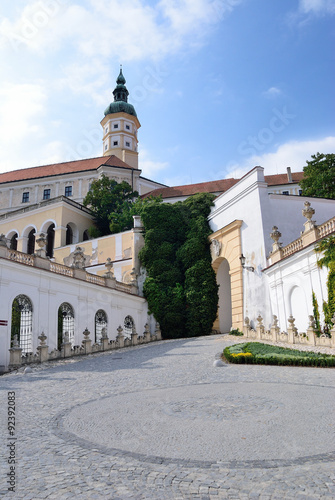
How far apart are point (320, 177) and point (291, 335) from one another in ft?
78.7

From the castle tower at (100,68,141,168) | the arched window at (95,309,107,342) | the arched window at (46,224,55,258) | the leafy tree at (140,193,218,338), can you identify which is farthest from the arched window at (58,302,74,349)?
the castle tower at (100,68,141,168)

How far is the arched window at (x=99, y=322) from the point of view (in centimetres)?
2519

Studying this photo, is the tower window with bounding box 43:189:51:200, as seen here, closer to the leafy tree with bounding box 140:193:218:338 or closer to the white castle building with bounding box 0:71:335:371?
the white castle building with bounding box 0:71:335:371

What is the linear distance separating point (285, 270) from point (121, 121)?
56.6 m

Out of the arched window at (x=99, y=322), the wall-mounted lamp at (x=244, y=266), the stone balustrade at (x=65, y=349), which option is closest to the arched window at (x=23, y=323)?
the stone balustrade at (x=65, y=349)

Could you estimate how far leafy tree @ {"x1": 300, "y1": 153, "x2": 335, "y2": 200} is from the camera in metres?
38.6

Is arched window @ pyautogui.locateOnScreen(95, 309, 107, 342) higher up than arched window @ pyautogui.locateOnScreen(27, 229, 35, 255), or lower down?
lower down

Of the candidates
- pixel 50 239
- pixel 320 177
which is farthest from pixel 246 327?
pixel 50 239

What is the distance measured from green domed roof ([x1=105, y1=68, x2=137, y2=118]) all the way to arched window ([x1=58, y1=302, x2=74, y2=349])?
56.9 m

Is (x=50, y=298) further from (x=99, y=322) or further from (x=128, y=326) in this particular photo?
(x=128, y=326)

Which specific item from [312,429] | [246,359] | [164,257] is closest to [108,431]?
[312,429]

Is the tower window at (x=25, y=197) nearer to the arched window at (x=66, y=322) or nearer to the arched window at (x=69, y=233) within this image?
the arched window at (x=69, y=233)

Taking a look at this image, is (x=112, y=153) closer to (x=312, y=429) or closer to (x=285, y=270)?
(x=285, y=270)

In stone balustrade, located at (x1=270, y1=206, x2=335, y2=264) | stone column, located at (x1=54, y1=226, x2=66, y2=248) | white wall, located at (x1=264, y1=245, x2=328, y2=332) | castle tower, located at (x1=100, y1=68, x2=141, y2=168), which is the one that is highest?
castle tower, located at (x1=100, y1=68, x2=141, y2=168)
